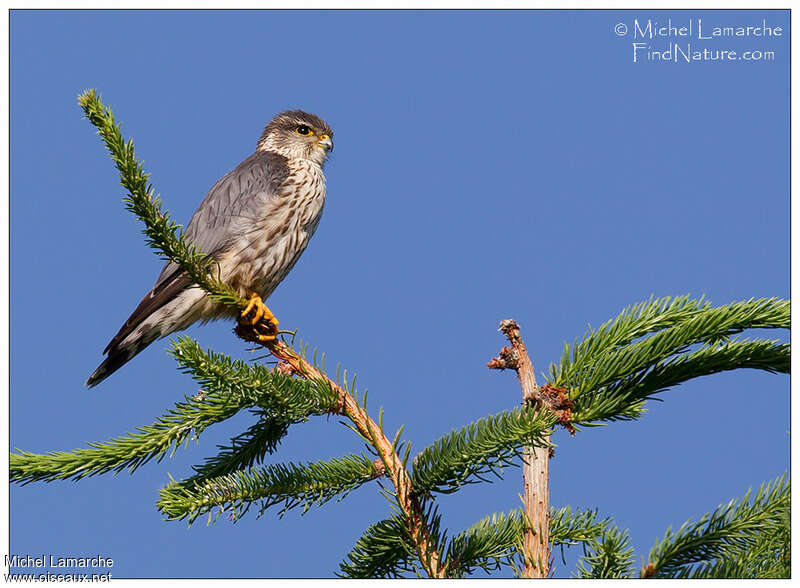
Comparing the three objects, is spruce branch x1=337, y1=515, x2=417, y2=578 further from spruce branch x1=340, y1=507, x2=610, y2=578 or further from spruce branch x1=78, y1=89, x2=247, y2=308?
spruce branch x1=78, y1=89, x2=247, y2=308

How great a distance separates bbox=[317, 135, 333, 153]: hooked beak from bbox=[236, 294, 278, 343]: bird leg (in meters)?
2.90

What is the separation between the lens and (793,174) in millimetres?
3812

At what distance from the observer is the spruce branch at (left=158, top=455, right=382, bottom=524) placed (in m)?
2.63

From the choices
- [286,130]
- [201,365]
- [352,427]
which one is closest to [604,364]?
[352,427]

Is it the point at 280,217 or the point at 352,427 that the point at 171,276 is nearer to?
the point at 280,217

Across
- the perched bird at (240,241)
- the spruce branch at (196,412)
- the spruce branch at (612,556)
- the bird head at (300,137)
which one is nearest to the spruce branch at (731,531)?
the spruce branch at (612,556)

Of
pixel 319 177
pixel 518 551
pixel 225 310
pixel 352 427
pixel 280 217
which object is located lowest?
pixel 518 551

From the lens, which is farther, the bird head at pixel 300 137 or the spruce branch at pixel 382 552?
the bird head at pixel 300 137

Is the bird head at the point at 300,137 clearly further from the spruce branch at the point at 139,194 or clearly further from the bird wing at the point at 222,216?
the spruce branch at the point at 139,194

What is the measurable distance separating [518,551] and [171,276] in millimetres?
3230

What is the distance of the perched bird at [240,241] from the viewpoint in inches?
199

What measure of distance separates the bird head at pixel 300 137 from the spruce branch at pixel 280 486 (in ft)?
14.1

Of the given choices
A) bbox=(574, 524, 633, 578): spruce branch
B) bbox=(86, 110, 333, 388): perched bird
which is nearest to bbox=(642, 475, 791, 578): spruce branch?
bbox=(574, 524, 633, 578): spruce branch

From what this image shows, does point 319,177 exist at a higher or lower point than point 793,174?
higher
